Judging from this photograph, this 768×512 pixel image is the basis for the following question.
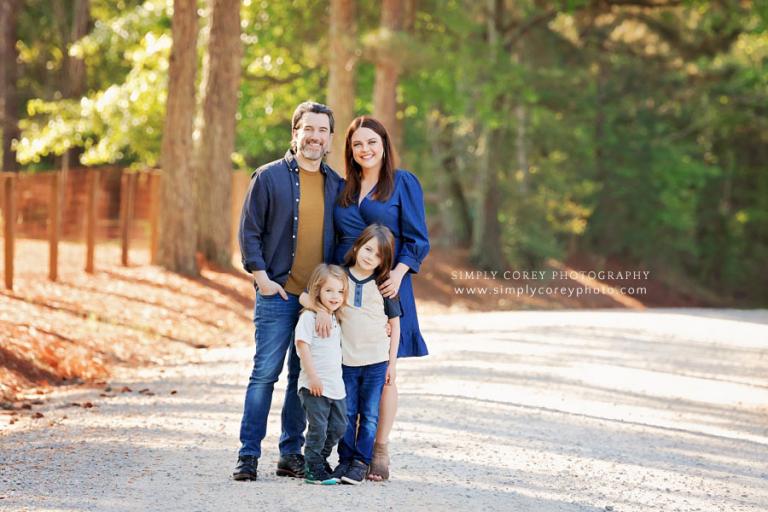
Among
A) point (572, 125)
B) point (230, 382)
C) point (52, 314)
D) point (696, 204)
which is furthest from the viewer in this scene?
point (696, 204)

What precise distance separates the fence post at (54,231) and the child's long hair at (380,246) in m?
10.7

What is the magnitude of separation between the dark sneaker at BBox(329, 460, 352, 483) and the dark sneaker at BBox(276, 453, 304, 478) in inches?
10.1

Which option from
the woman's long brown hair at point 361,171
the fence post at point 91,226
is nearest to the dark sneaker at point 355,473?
the woman's long brown hair at point 361,171

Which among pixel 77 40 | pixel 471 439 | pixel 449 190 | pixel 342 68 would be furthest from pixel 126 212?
pixel 77 40

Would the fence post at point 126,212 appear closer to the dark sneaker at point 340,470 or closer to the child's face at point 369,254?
the dark sneaker at point 340,470

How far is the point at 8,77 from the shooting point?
32.8 metres

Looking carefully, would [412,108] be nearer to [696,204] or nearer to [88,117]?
[88,117]

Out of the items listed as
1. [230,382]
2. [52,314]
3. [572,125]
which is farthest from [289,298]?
[572,125]

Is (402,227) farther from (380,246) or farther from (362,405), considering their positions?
(362,405)

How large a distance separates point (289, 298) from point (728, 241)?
4010cm

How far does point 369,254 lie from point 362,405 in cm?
88

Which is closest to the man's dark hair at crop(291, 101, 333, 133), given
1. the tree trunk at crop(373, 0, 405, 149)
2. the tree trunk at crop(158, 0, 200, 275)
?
the tree trunk at crop(158, 0, 200, 275)

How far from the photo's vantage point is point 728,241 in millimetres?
44156

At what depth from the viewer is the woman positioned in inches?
254
